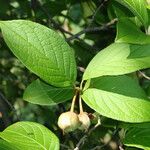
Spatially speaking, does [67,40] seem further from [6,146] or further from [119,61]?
[6,146]

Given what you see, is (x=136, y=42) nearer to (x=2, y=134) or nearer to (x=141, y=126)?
(x=141, y=126)

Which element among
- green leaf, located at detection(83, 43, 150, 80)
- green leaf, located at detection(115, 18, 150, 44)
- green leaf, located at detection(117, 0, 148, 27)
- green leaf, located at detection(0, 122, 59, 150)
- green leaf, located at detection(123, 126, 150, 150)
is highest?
green leaf, located at detection(117, 0, 148, 27)

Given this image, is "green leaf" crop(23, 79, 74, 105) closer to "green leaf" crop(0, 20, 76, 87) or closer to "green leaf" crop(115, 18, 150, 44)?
"green leaf" crop(0, 20, 76, 87)

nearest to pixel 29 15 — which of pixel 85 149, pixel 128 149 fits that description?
pixel 85 149

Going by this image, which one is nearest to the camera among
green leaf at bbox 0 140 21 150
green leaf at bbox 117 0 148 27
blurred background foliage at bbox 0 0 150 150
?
green leaf at bbox 0 140 21 150

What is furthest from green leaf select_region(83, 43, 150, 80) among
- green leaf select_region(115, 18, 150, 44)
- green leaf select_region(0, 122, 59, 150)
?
green leaf select_region(0, 122, 59, 150)

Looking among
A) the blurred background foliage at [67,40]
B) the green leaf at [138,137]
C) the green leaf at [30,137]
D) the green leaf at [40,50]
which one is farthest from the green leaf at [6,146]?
the blurred background foliage at [67,40]
